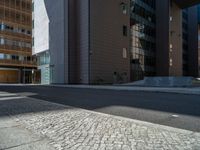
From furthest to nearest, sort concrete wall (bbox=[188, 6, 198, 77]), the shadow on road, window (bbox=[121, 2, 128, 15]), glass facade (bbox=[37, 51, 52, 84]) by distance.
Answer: concrete wall (bbox=[188, 6, 198, 77]) < glass facade (bbox=[37, 51, 52, 84]) < window (bbox=[121, 2, 128, 15]) < the shadow on road

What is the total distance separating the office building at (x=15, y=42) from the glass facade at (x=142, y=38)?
28853 mm

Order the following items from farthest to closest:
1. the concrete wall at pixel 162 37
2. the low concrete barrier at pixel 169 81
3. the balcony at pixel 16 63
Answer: the balcony at pixel 16 63
the concrete wall at pixel 162 37
the low concrete barrier at pixel 169 81

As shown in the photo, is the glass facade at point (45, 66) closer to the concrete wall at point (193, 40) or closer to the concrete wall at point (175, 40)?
the concrete wall at point (175, 40)

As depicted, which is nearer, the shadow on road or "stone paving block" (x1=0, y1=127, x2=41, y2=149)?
"stone paving block" (x1=0, y1=127, x2=41, y2=149)

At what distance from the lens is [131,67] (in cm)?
4044

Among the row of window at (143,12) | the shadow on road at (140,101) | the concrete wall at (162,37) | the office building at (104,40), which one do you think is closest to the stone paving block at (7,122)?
the shadow on road at (140,101)

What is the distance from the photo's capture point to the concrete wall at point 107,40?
32344 millimetres

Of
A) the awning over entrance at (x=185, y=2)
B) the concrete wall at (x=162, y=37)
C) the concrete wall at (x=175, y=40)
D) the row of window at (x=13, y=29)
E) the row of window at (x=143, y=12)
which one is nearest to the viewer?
the row of window at (x=143, y=12)

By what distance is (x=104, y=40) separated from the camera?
112 ft

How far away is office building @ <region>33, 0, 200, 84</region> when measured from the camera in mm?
32812

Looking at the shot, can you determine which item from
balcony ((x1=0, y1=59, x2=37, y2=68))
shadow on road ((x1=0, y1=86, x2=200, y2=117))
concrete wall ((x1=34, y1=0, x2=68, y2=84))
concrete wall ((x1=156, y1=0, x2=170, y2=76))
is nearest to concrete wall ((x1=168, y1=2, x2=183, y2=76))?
concrete wall ((x1=156, y1=0, x2=170, y2=76))

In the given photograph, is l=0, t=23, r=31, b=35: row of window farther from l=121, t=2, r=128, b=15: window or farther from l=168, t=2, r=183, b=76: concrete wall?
l=168, t=2, r=183, b=76: concrete wall

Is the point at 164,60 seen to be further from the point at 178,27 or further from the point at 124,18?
the point at 124,18

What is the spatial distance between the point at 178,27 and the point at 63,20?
103 feet
